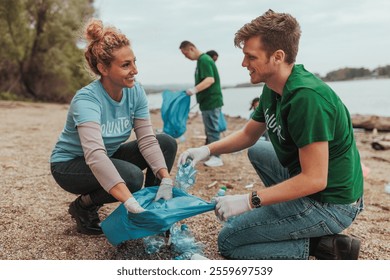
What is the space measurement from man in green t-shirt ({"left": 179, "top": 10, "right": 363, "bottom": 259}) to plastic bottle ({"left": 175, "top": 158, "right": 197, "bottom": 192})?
387 millimetres

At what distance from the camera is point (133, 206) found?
2.08m

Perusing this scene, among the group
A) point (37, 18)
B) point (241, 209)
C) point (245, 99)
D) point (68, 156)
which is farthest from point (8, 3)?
point (241, 209)

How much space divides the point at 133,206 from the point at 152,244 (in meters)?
0.38

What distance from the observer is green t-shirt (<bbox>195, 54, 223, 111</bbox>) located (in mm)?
4758

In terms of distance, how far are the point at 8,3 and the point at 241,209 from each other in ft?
47.0

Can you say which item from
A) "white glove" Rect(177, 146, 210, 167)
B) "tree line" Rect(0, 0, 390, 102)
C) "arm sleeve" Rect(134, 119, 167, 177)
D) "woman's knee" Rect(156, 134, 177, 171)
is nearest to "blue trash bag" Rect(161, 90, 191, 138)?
"woman's knee" Rect(156, 134, 177, 171)

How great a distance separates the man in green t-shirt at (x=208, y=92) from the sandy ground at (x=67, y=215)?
1.39 feet

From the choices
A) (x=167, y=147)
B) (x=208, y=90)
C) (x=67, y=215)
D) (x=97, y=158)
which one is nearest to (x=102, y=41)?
(x=97, y=158)

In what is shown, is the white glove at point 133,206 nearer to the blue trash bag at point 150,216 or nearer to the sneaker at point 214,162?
the blue trash bag at point 150,216

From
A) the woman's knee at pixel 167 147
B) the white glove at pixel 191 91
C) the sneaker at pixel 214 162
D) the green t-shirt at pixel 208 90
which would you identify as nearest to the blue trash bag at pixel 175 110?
the white glove at pixel 191 91

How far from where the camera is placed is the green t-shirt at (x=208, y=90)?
15.6ft

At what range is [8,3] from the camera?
14008mm

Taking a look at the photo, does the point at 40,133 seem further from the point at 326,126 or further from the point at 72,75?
the point at 72,75

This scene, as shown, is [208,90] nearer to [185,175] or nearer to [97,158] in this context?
[185,175]
